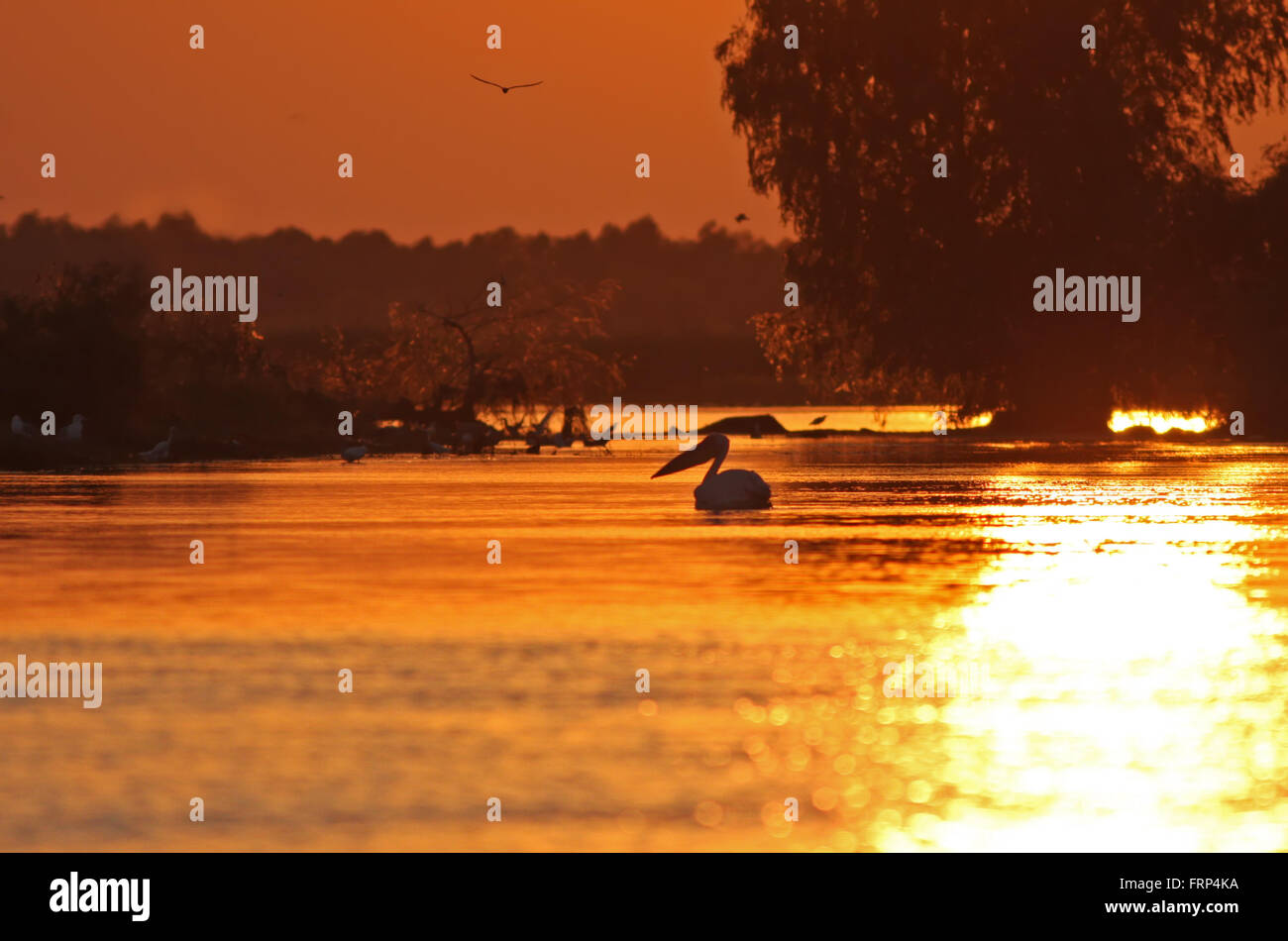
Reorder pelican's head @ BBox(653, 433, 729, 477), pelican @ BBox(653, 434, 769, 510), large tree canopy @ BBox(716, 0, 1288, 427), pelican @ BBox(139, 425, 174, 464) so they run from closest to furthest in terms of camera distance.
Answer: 1. pelican @ BBox(653, 434, 769, 510)
2. pelican's head @ BBox(653, 433, 729, 477)
3. pelican @ BBox(139, 425, 174, 464)
4. large tree canopy @ BBox(716, 0, 1288, 427)

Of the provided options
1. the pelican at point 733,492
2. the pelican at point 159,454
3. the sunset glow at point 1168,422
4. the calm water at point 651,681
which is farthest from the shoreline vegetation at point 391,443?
the pelican at point 733,492

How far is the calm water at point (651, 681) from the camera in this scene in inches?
373

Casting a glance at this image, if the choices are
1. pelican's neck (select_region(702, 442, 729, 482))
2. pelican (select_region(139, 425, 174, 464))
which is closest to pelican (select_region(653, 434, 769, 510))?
pelican's neck (select_region(702, 442, 729, 482))

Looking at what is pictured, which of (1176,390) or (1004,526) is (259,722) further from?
(1176,390)

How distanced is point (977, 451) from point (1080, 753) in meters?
39.8

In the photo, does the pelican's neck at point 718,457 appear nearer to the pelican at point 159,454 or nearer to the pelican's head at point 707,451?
the pelican's head at point 707,451

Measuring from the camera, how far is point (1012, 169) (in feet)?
185

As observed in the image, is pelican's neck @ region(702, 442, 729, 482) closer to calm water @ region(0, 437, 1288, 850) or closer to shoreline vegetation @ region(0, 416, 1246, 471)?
calm water @ region(0, 437, 1288, 850)

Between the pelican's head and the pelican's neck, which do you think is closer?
the pelican's neck

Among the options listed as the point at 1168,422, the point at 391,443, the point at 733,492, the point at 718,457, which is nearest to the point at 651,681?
the point at 733,492

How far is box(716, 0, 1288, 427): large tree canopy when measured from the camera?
181ft

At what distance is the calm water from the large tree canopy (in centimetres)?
2845

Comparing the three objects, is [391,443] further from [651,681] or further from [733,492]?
[651,681]

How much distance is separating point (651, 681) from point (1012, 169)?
44.9m
